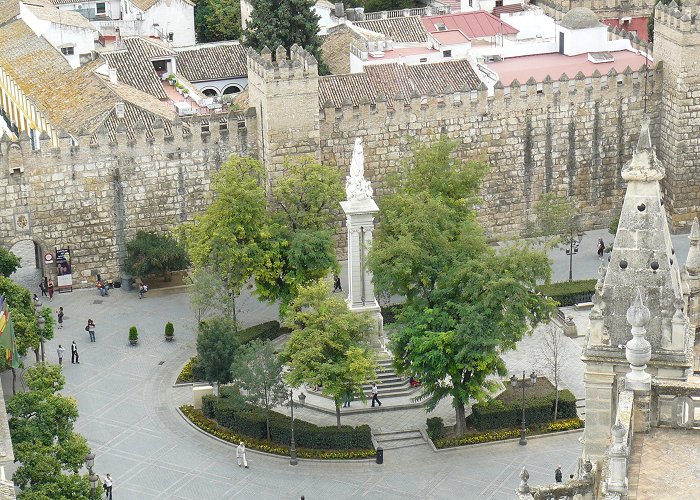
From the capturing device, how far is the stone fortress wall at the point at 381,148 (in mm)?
72312

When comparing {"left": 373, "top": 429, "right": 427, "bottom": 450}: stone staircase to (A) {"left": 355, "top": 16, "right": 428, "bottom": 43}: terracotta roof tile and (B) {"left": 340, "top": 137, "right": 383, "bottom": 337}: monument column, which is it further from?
(A) {"left": 355, "top": 16, "right": 428, "bottom": 43}: terracotta roof tile

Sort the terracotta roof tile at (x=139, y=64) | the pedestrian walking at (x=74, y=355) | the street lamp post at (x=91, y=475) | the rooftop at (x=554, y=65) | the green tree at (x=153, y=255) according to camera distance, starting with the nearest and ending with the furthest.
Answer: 1. the street lamp post at (x=91, y=475)
2. the pedestrian walking at (x=74, y=355)
3. the green tree at (x=153, y=255)
4. the rooftop at (x=554, y=65)
5. the terracotta roof tile at (x=139, y=64)

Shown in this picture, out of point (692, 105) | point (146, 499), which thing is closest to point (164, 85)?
point (692, 105)

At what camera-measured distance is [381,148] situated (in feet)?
249

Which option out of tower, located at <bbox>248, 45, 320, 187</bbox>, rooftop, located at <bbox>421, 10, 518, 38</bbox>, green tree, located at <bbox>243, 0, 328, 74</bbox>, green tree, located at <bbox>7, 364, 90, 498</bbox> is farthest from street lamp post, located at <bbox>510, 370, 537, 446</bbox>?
green tree, located at <bbox>243, 0, 328, 74</bbox>

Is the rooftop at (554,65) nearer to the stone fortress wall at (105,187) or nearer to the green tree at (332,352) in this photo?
the stone fortress wall at (105,187)

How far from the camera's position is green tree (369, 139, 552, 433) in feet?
189

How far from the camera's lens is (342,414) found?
61312 mm

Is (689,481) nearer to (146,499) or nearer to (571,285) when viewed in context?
(146,499)

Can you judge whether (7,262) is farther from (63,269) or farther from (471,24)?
(471,24)

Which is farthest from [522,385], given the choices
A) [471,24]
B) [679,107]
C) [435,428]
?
[471,24]

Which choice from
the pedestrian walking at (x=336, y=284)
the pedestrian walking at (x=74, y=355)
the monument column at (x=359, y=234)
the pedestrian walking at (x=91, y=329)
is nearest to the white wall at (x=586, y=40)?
the pedestrian walking at (x=336, y=284)

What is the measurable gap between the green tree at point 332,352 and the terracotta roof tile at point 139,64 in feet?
97.8

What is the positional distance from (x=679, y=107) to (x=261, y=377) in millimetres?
28494
